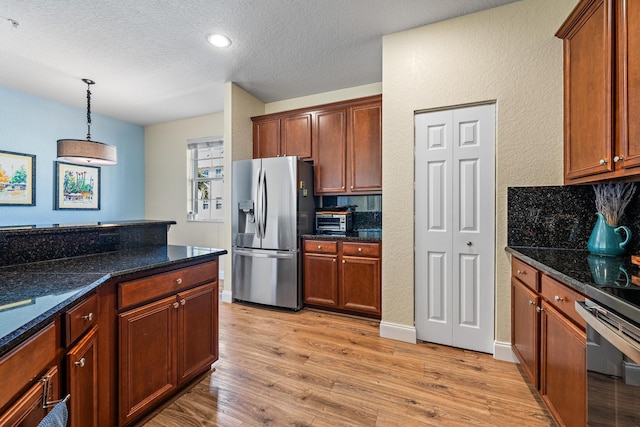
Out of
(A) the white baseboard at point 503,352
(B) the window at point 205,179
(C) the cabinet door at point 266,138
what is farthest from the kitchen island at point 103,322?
(B) the window at point 205,179

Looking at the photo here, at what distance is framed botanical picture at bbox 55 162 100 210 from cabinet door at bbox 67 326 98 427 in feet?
14.2

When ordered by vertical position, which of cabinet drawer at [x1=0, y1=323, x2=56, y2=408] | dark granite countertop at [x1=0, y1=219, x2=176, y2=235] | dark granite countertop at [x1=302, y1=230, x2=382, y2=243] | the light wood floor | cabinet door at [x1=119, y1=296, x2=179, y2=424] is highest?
dark granite countertop at [x1=0, y1=219, x2=176, y2=235]

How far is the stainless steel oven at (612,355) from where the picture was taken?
90cm

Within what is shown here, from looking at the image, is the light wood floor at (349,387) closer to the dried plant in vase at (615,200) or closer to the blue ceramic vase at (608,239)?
the blue ceramic vase at (608,239)

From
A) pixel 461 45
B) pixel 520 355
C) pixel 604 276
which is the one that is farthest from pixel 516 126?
pixel 520 355

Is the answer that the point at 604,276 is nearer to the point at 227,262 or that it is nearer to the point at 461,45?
the point at 461,45

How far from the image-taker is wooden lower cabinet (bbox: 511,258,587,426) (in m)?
1.20

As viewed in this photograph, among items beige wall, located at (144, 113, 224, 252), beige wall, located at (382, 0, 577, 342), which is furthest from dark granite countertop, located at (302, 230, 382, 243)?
beige wall, located at (144, 113, 224, 252)

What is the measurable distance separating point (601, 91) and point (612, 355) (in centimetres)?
144

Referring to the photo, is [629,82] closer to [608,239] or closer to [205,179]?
[608,239]

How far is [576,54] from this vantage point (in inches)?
72.1

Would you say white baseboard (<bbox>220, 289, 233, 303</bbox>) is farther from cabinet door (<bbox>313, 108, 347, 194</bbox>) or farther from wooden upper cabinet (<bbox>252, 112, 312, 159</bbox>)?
wooden upper cabinet (<bbox>252, 112, 312, 159</bbox>)

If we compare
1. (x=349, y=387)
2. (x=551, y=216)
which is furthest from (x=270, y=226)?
(x=551, y=216)

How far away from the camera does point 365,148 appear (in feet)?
10.7
